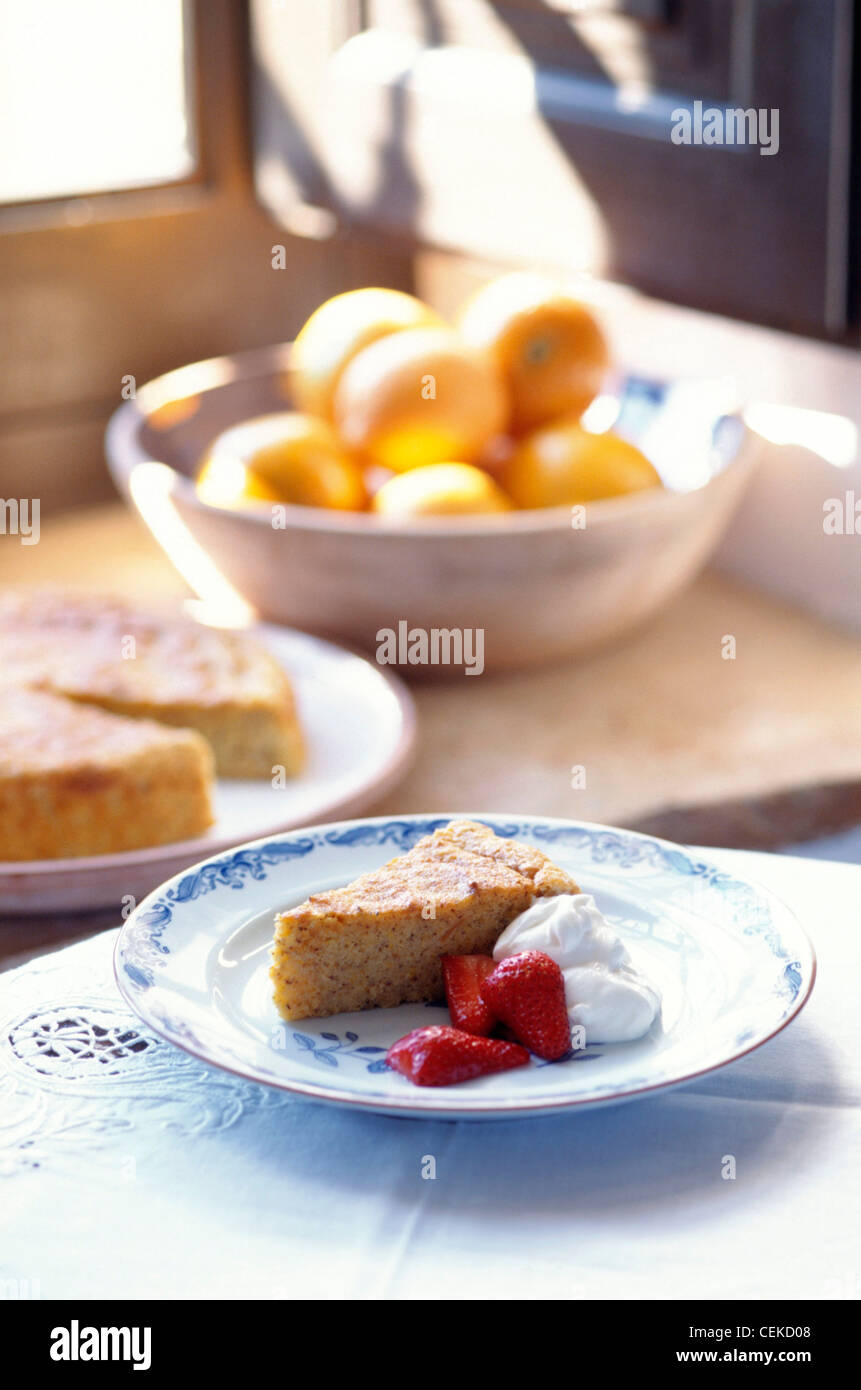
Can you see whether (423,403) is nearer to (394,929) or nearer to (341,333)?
(341,333)

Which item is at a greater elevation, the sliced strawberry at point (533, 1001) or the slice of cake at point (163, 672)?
the sliced strawberry at point (533, 1001)

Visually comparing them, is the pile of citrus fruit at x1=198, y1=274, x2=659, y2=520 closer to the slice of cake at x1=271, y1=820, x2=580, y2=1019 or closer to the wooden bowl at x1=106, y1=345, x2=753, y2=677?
the wooden bowl at x1=106, y1=345, x2=753, y2=677

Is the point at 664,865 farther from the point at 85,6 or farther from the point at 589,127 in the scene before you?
the point at 85,6

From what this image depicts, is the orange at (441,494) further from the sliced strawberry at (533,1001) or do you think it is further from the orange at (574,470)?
the sliced strawberry at (533,1001)

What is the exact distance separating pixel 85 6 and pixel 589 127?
76 cm

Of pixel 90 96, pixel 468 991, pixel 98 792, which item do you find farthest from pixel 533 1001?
pixel 90 96

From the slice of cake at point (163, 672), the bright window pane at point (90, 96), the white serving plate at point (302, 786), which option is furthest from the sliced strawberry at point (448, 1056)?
the bright window pane at point (90, 96)

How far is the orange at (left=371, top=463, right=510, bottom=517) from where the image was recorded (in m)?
1.22

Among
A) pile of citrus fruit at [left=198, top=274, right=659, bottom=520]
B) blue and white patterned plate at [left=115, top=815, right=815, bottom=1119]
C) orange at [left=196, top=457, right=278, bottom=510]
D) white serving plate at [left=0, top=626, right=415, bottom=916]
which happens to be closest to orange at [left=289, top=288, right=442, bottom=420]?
pile of citrus fruit at [left=198, top=274, right=659, bottom=520]

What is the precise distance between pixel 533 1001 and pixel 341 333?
86 centimetres

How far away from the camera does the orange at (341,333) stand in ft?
4.49

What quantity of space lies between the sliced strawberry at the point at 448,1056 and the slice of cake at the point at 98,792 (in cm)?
44

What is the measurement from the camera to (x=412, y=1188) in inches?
23.3

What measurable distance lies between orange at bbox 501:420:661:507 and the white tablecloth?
614mm
